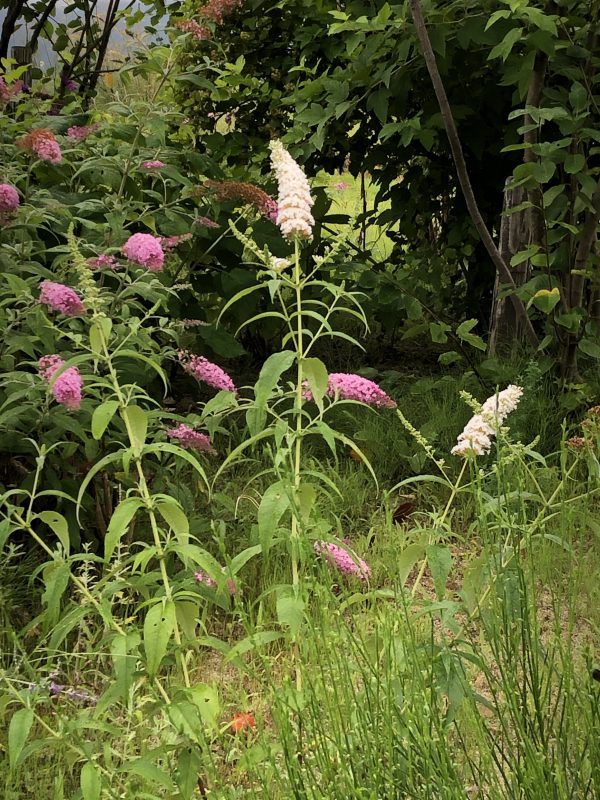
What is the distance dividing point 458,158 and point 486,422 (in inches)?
73.1

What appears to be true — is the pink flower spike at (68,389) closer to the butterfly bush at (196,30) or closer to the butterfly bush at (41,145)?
the butterfly bush at (41,145)

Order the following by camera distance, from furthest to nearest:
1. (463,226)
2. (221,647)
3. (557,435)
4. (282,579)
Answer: (463,226)
(557,435)
(282,579)
(221,647)

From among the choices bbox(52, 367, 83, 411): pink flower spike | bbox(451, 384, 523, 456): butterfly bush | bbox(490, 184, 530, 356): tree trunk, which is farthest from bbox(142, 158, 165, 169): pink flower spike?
bbox(451, 384, 523, 456): butterfly bush

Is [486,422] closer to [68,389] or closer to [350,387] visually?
[350,387]

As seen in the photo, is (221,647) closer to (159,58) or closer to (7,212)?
(7,212)

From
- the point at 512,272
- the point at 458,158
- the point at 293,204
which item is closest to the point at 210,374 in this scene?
the point at 293,204

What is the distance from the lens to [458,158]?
11.1ft

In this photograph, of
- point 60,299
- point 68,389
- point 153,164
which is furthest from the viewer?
point 153,164

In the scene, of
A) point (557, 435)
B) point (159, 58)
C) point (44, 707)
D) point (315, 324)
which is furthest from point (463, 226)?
point (44, 707)

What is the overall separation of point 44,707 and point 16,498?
2.16 feet

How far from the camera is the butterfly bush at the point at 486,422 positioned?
171 centimetres

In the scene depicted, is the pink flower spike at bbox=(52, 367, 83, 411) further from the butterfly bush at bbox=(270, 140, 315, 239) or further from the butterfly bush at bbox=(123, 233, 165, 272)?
the butterfly bush at bbox=(270, 140, 315, 239)

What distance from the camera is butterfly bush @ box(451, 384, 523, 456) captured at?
1711 mm

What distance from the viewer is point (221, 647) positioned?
1.77m
